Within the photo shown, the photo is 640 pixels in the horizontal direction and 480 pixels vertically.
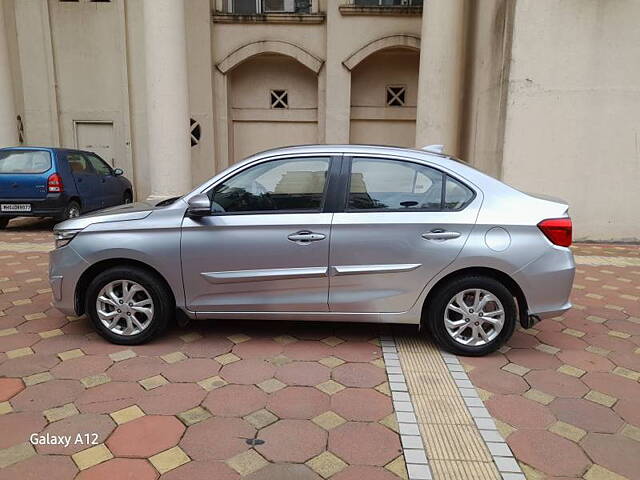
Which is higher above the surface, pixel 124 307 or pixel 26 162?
pixel 26 162

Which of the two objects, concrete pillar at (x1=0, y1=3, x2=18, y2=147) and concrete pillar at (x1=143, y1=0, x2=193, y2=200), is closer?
concrete pillar at (x1=143, y1=0, x2=193, y2=200)

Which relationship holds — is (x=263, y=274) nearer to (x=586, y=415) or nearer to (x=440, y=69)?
(x=586, y=415)

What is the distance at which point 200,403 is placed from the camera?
9.78ft

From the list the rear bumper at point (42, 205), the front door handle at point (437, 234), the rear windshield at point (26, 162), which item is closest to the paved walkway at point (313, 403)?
the front door handle at point (437, 234)

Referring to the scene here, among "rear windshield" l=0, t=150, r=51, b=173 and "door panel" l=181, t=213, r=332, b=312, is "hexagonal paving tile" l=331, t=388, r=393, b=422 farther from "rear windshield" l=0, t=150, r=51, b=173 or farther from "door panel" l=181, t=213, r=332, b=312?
"rear windshield" l=0, t=150, r=51, b=173

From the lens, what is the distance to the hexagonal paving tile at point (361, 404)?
2879mm

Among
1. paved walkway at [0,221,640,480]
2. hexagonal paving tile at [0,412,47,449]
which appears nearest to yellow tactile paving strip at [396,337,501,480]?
paved walkway at [0,221,640,480]

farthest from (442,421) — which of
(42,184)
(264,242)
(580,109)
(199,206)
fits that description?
(42,184)

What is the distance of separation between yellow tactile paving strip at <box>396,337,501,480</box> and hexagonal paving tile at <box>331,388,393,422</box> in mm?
207

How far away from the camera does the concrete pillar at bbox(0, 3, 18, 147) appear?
10.9 meters

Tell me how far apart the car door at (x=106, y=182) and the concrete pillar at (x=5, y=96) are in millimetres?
2685

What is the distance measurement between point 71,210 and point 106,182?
1368 mm

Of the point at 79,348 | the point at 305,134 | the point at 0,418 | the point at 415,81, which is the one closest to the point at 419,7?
the point at 415,81

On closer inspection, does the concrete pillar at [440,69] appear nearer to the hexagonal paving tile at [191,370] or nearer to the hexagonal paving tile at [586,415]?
the hexagonal paving tile at [586,415]
